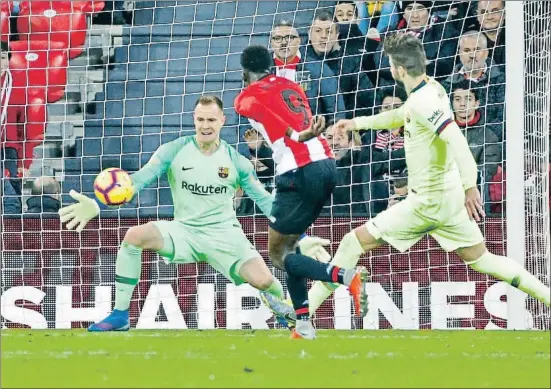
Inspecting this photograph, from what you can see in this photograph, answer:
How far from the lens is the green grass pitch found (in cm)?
539

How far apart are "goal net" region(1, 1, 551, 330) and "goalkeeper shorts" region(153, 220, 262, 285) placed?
1.35 meters

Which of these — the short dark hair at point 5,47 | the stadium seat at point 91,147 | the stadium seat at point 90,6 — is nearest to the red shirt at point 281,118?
the stadium seat at point 91,147

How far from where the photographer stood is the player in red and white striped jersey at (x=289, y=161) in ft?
25.4

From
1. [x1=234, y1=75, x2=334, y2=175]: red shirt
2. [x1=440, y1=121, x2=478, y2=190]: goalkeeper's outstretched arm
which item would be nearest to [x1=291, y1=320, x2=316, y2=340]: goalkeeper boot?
[x1=234, y1=75, x2=334, y2=175]: red shirt

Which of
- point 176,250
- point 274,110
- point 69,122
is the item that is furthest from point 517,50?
point 69,122

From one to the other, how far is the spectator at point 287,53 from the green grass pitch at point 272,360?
286 centimetres

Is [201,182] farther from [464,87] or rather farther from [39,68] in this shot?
[39,68]

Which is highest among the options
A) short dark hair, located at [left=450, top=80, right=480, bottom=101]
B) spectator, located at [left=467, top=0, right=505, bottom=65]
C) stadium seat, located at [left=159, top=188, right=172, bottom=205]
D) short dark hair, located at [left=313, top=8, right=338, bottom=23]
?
short dark hair, located at [left=313, top=8, right=338, bottom=23]

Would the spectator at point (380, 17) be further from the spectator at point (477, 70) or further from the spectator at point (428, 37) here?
the spectator at point (477, 70)

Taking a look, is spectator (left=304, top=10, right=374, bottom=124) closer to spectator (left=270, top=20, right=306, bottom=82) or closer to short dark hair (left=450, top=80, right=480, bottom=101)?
spectator (left=270, top=20, right=306, bottom=82)

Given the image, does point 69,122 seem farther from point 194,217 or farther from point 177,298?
point 194,217

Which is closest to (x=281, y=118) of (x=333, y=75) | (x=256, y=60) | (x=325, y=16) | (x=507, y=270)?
(x=256, y=60)

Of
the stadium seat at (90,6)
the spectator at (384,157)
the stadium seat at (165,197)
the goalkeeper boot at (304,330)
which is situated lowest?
the goalkeeper boot at (304,330)

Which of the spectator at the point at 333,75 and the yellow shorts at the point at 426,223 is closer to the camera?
the yellow shorts at the point at 426,223
